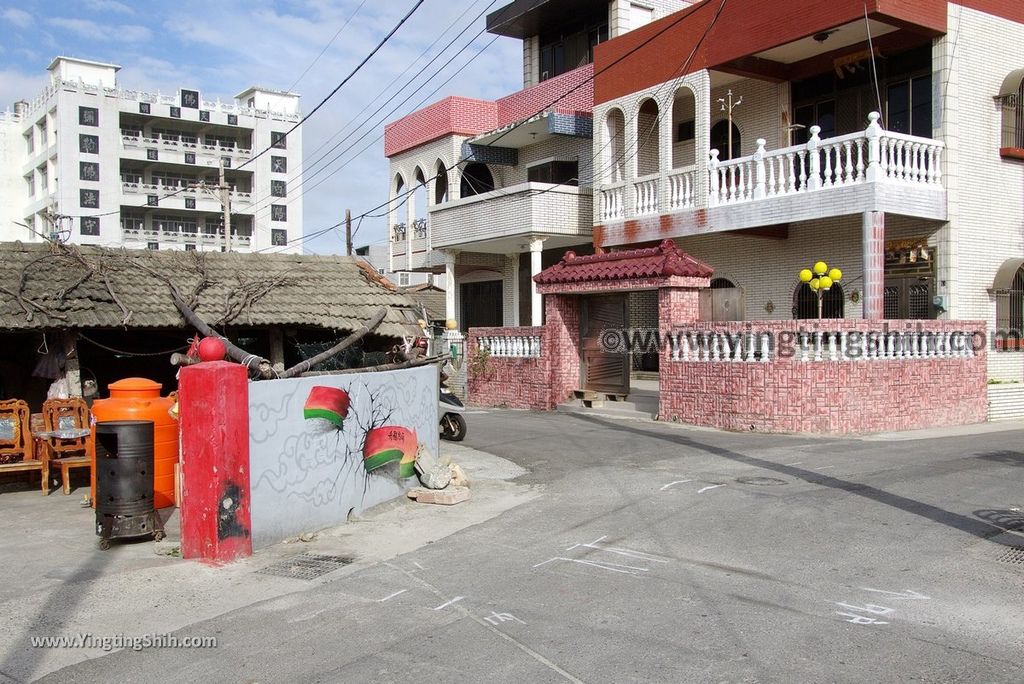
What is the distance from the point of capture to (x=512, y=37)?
28.4 meters

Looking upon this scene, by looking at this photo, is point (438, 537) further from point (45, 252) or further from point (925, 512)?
point (45, 252)

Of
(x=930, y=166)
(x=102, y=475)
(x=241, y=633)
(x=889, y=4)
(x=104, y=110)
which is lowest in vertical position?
(x=241, y=633)

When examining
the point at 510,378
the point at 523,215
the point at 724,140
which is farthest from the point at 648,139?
the point at 510,378

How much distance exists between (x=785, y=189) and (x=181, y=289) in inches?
461

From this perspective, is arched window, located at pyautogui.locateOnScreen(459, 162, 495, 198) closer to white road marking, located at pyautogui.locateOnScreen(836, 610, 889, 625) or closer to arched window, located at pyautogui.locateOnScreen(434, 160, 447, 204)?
arched window, located at pyautogui.locateOnScreen(434, 160, 447, 204)

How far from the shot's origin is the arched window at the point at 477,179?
2878 centimetres

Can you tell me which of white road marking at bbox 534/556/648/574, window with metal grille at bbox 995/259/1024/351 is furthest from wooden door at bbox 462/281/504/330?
white road marking at bbox 534/556/648/574

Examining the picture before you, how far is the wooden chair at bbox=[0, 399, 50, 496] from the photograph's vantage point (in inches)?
434

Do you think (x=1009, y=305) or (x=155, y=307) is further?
(x=1009, y=305)

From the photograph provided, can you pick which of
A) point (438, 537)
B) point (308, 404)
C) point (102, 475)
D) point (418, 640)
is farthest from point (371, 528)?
point (418, 640)

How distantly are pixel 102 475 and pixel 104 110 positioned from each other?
60.5m

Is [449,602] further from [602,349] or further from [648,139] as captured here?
[648,139]

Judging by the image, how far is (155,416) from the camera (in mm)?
9734

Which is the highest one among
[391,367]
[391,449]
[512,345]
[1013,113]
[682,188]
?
[1013,113]
